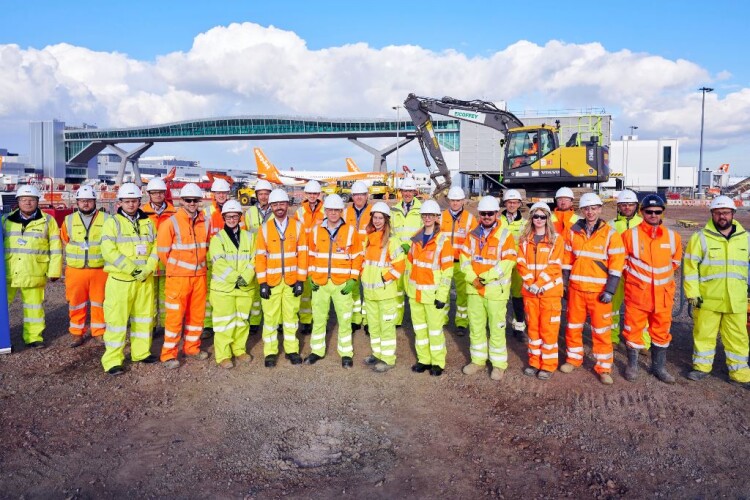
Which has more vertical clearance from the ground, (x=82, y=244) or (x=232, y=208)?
(x=232, y=208)

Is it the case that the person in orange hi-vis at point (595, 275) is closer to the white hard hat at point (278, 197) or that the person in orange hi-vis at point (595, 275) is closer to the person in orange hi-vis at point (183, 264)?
the white hard hat at point (278, 197)

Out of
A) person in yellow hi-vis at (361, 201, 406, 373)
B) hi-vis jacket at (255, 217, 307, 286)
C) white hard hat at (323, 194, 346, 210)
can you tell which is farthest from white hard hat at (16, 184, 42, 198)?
person in yellow hi-vis at (361, 201, 406, 373)

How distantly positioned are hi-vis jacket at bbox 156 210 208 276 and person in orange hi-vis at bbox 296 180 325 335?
1.62 meters

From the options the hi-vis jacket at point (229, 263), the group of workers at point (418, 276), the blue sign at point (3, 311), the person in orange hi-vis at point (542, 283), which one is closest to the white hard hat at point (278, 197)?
the group of workers at point (418, 276)

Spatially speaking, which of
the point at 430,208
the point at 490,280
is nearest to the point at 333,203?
the point at 430,208

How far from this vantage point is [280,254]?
5910 millimetres

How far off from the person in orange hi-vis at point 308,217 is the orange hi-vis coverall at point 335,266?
118cm

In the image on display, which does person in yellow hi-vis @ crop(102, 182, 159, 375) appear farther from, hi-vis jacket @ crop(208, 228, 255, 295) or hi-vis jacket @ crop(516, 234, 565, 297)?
hi-vis jacket @ crop(516, 234, 565, 297)

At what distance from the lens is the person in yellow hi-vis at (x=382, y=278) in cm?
566

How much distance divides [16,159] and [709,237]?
117220 mm

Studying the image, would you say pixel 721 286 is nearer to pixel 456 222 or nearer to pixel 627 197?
pixel 627 197

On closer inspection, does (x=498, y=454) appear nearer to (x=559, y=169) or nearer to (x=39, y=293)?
(x=39, y=293)

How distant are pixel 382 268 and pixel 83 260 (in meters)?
3.91

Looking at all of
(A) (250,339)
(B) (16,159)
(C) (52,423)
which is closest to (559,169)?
(A) (250,339)
